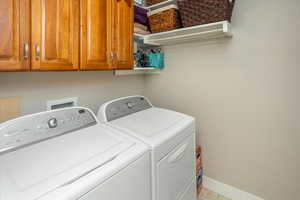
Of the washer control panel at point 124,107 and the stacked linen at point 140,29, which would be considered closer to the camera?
the washer control panel at point 124,107

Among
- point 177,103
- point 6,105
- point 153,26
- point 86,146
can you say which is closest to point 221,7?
point 153,26

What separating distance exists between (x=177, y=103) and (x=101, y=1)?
1381 mm

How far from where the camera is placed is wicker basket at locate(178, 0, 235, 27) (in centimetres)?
153

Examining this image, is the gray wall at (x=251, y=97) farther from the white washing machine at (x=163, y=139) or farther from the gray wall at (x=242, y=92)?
the white washing machine at (x=163, y=139)

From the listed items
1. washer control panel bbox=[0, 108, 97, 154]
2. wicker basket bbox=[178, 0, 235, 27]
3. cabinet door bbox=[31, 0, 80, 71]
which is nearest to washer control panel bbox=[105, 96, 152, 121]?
washer control panel bbox=[0, 108, 97, 154]

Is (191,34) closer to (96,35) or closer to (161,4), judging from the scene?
(161,4)

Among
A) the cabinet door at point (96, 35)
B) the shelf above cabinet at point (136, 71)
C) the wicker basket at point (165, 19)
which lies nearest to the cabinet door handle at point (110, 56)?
the cabinet door at point (96, 35)

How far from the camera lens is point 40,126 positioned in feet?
3.66

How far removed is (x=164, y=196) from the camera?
120 centimetres

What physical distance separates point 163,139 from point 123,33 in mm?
1001

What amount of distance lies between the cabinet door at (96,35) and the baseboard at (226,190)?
1699mm

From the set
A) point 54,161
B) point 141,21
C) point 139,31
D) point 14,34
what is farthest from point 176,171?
point 141,21

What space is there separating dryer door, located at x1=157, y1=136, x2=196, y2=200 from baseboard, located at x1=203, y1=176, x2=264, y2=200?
499 millimetres

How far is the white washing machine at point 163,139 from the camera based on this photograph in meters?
1.14
